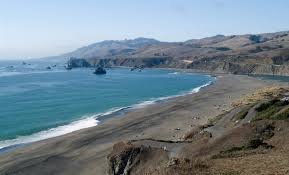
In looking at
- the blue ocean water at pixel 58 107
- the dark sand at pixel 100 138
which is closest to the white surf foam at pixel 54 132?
the blue ocean water at pixel 58 107

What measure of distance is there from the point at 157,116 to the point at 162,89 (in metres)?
58.6

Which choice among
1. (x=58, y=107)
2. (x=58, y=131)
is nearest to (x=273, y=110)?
(x=58, y=131)

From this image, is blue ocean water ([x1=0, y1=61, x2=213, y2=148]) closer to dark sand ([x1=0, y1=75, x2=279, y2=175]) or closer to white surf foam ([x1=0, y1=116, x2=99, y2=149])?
white surf foam ([x1=0, y1=116, x2=99, y2=149])

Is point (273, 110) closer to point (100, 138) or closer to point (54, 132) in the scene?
point (100, 138)

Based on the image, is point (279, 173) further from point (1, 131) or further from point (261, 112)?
point (1, 131)

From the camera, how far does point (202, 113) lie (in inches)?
3145

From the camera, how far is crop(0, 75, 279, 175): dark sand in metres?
47.5

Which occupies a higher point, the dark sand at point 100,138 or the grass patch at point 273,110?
the grass patch at point 273,110

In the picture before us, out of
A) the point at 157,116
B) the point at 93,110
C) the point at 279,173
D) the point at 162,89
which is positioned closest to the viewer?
the point at 279,173

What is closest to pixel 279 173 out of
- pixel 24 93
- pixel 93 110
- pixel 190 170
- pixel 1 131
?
pixel 190 170

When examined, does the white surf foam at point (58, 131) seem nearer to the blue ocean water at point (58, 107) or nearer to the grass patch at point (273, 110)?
the blue ocean water at point (58, 107)

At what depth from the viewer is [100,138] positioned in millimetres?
60688

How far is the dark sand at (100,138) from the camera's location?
4753 centimetres

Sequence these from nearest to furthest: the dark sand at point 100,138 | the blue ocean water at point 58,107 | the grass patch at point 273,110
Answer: the grass patch at point 273,110, the dark sand at point 100,138, the blue ocean water at point 58,107
